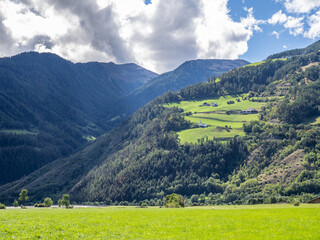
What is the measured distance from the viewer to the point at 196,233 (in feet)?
95.8

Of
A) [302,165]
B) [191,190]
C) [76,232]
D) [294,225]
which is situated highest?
[76,232]

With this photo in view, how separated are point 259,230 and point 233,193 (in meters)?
143

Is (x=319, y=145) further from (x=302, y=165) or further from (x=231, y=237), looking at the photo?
(x=231, y=237)

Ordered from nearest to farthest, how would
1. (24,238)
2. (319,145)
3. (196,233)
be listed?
(24,238), (196,233), (319,145)

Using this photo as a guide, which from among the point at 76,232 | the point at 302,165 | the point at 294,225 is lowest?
the point at 302,165

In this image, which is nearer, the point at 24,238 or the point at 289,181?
the point at 24,238

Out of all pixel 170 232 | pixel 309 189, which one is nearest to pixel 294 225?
pixel 170 232

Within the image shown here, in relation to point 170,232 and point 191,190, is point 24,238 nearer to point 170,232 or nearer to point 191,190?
point 170,232

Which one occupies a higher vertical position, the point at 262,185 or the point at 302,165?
the point at 302,165

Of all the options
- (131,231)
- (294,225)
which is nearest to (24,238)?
(131,231)

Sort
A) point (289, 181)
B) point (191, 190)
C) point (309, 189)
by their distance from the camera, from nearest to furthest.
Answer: point (309, 189) → point (289, 181) → point (191, 190)

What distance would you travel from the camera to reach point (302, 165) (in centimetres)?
16150

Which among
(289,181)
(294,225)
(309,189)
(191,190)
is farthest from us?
(191,190)

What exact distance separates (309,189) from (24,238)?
145 metres
